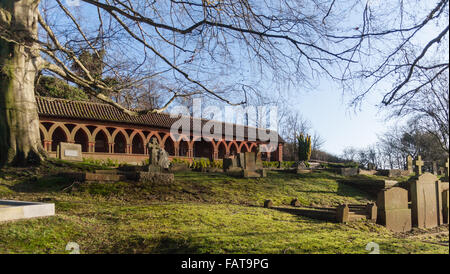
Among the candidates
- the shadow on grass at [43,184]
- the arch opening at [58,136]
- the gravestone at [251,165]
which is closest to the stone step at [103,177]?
the shadow on grass at [43,184]

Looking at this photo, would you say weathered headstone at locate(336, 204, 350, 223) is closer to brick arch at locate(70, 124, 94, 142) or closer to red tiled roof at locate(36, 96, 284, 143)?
red tiled roof at locate(36, 96, 284, 143)

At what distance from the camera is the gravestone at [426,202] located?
30.5ft

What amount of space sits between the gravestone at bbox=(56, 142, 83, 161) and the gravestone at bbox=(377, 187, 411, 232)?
13.8 meters

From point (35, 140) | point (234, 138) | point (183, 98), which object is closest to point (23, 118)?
point (35, 140)

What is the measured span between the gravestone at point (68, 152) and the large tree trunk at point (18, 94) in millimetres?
5784

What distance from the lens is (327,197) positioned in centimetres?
1302

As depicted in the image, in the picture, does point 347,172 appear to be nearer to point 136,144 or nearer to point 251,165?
point 251,165

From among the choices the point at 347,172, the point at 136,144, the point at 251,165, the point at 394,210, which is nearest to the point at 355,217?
the point at 394,210

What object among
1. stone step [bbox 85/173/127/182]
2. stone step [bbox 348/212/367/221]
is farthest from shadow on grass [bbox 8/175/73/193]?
stone step [bbox 348/212/367/221]

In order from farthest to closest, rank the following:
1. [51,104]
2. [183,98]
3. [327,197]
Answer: [51,104], [327,197], [183,98]

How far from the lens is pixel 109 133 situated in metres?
28.3

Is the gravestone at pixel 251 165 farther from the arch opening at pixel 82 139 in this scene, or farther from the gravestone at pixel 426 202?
the arch opening at pixel 82 139
